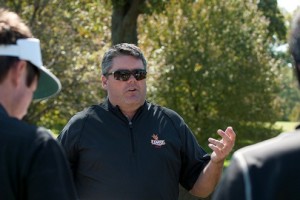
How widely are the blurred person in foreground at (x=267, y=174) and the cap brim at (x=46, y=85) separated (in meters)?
0.91

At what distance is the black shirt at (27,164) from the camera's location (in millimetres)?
2111

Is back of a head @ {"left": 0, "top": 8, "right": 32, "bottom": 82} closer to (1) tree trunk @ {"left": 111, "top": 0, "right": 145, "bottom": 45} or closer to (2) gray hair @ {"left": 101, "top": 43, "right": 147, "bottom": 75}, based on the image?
(2) gray hair @ {"left": 101, "top": 43, "right": 147, "bottom": 75}

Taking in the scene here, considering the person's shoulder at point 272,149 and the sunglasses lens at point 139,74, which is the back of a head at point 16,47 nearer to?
the person's shoulder at point 272,149

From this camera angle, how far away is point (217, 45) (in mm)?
21781

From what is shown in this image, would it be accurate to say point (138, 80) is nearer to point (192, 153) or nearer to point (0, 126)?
point (192, 153)

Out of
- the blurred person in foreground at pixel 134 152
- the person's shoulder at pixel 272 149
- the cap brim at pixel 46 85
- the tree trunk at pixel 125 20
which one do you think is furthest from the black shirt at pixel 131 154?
the tree trunk at pixel 125 20

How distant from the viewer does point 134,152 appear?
13.3 ft

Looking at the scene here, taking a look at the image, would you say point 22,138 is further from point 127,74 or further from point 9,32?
point 127,74

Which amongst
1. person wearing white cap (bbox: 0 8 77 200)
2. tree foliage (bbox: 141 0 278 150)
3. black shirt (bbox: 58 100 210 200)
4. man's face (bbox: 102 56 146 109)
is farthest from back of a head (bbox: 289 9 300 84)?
tree foliage (bbox: 141 0 278 150)

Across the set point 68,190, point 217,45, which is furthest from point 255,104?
point 68,190

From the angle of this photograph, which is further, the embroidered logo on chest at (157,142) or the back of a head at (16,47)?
the embroidered logo on chest at (157,142)

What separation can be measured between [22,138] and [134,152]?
1976 mm

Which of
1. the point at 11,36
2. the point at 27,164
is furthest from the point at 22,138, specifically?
the point at 11,36

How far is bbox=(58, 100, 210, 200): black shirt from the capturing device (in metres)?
3.99
